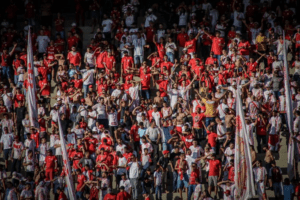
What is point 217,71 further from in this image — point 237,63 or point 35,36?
point 35,36

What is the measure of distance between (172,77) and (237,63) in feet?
7.82

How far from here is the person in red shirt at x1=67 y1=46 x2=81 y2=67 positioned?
1022 inches

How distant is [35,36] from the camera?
27.6m

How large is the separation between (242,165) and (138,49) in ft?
30.1

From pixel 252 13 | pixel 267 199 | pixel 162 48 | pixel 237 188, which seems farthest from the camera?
pixel 252 13

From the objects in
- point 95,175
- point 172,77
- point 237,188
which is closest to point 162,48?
point 172,77

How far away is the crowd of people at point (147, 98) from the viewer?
20969 millimetres

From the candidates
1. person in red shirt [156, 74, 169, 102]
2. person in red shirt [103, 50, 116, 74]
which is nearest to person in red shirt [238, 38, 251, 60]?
person in red shirt [156, 74, 169, 102]

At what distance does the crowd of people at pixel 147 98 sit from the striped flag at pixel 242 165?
5.76 ft

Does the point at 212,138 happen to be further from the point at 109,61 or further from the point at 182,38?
the point at 182,38

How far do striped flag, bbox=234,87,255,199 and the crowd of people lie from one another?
1757 millimetres

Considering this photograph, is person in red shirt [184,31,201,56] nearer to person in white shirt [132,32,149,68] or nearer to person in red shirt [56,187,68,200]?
person in white shirt [132,32,149,68]

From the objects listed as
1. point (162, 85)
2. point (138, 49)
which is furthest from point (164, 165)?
point (138, 49)

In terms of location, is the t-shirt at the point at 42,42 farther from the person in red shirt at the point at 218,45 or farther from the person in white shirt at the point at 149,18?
the person in red shirt at the point at 218,45
